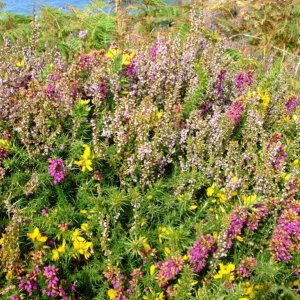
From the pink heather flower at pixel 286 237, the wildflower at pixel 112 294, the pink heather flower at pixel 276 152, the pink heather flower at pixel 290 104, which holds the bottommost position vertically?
the wildflower at pixel 112 294

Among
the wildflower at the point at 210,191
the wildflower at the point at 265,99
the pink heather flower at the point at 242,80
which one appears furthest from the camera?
the pink heather flower at the point at 242,80

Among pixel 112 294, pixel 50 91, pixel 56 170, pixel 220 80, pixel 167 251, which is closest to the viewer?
pixel 112 294

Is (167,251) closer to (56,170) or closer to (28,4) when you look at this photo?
(56,170)

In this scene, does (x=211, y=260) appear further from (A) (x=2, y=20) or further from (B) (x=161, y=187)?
(A) (x=2, y=20)

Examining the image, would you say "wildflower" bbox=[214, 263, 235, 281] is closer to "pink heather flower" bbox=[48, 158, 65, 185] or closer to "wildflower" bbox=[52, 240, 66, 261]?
"wildflower" bbox=[52, 240, 66, 261]

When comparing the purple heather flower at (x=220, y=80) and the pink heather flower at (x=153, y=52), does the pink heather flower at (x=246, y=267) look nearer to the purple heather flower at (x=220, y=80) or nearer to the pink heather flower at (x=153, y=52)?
the purple heather flower at (x=220, y=80)

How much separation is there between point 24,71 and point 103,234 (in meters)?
1.61

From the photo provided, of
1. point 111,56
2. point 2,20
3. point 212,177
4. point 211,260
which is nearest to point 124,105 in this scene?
point 111,56

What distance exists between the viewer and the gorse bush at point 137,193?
2467mm

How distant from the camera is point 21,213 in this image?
2.54 metres

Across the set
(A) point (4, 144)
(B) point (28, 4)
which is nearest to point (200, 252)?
(A) point (4, 144)

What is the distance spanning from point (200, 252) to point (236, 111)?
1.14 meters

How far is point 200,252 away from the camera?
248 cm

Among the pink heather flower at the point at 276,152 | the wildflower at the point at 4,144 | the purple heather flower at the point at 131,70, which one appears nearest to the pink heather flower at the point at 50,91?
the wildflower at the point at 4,144
